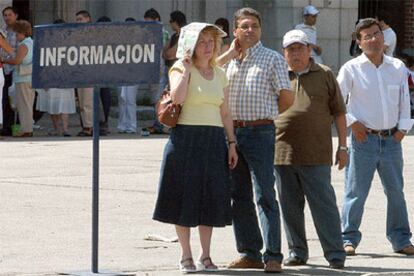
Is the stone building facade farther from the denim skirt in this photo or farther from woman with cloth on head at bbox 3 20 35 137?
the denim skirt

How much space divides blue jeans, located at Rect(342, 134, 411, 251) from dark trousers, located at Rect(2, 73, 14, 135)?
418 inches

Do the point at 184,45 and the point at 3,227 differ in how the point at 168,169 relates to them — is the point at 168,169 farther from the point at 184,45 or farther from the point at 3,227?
the point at 3,227

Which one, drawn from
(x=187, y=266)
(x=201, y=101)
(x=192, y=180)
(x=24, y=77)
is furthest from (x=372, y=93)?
(x=24, y=77)

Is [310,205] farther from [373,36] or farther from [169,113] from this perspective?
[373,36]

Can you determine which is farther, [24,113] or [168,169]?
[24,113]

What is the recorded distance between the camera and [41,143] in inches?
754

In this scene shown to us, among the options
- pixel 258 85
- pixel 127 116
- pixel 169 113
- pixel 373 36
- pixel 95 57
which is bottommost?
pixel 127 116

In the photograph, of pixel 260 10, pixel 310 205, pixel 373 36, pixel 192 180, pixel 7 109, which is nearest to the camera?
pixel 192 180

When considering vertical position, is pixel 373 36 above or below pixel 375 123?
above

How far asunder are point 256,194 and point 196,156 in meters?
0.55

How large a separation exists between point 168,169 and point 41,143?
9825 mm

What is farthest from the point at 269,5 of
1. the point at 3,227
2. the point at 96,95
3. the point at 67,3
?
the point at 96,95

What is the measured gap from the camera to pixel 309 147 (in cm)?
996

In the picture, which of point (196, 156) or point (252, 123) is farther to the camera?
point (252, 123)
